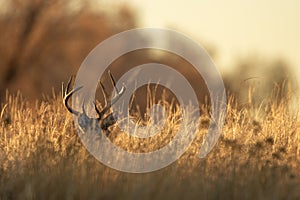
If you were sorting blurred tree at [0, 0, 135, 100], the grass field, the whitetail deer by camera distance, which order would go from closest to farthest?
the grass field → the whitetail deer → blurred tree at [0, 0, 135, 100]

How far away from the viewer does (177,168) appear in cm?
888

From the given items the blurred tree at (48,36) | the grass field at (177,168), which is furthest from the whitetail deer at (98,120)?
the blurred tree at (48,36)

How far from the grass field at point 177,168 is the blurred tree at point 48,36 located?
2897 centimetres

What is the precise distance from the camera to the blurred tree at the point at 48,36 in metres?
41.0

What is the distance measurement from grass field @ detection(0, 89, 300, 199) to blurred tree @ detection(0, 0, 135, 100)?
29.0m

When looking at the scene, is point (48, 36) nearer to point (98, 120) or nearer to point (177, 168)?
point (98, 120)

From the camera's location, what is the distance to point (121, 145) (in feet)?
32.6

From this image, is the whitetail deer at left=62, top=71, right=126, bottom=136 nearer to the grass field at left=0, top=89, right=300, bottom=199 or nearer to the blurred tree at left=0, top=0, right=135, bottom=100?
the grass field at left=0, top=89, right=300, bottom=199

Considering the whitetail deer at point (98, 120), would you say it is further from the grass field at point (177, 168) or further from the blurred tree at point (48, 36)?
the blurred tree at point (48, 36)

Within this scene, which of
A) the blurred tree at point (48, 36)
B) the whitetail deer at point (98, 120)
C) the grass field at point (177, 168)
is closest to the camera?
the grass field at point (177, 168)

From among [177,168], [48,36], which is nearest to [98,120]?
[177,168]

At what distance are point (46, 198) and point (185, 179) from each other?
1.33 meters

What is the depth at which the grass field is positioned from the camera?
7966 millimetres

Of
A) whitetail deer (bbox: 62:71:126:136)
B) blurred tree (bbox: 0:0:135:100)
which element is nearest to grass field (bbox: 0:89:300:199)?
whitetail deer (bbox: 62:71:126:136)
